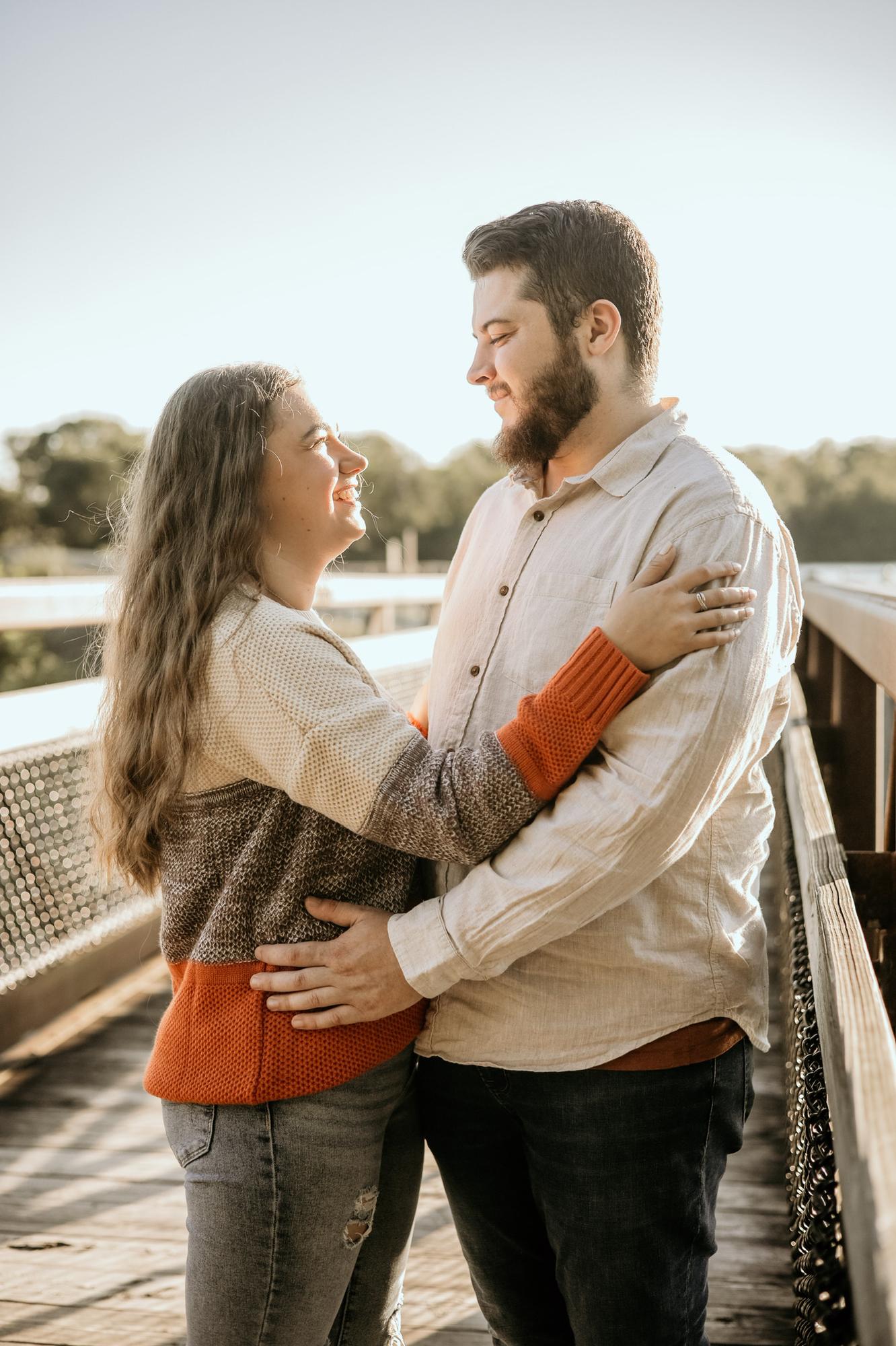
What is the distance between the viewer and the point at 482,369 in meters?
1.54

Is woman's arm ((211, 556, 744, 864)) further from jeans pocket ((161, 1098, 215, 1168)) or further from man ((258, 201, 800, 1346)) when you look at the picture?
jeans pocket ((161, 1098, 215, 1168))

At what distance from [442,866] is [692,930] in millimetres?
310

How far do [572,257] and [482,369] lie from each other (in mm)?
187

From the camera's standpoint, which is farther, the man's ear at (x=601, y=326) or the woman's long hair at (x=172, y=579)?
the man's ear at (x=601, y=326)

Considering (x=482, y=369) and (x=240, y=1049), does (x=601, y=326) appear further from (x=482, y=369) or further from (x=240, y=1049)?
(x=240, y=1049)

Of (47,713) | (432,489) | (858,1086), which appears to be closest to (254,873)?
(858,1086)

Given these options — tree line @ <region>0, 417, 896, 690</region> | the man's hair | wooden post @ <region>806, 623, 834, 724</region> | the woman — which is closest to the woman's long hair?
the woman

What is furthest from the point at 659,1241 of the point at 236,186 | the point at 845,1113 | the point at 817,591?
the point at 236,186

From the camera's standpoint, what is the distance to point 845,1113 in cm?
69

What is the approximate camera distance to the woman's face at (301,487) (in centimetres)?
141

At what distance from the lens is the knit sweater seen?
1228mm

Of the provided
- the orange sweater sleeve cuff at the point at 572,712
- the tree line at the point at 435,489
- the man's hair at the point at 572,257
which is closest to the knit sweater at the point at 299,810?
the orange sweater sleeve cuff at the point at 572,712

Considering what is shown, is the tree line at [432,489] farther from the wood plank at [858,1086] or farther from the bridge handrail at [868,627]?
the wood plank at [858,1086]

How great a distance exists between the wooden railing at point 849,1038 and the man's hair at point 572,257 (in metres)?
0.51
